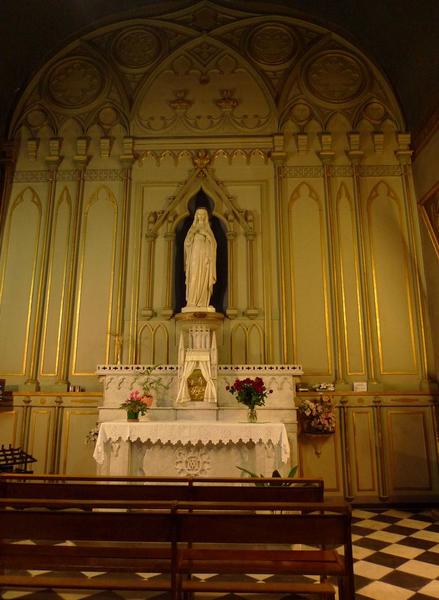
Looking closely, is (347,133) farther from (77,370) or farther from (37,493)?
(37,493)

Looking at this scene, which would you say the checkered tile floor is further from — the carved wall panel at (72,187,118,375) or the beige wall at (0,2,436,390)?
the carved wall panel at (72,187,118,375)

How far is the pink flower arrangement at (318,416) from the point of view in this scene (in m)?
7.76

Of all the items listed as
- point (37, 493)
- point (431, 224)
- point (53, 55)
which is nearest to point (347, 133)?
point (431, 224)

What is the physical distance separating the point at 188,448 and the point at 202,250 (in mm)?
3456

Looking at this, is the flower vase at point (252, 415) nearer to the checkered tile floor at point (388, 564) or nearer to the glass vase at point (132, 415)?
the glass vase at point (132, 415)

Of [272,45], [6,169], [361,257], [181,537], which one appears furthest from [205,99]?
[181,537]

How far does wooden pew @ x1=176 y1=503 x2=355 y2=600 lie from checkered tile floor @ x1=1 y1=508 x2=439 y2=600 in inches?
38.9

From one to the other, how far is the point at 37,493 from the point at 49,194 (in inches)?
279

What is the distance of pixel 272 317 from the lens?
892 centimetres

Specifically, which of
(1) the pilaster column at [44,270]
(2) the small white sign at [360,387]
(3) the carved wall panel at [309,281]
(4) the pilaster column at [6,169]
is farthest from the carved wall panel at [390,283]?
(4) the pilaster column at [6,169]

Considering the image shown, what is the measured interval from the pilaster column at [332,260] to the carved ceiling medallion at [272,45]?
2175 millimetres

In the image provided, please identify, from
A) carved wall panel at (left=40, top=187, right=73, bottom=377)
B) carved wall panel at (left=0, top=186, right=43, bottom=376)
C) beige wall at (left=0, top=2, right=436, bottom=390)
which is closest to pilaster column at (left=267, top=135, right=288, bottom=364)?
beige wall at (left=0, top=2, right=436, bottom=390)

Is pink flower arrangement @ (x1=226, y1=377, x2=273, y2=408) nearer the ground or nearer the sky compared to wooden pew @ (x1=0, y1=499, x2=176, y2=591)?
nearer the sky

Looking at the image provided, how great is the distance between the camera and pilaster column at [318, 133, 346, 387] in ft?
28.2
